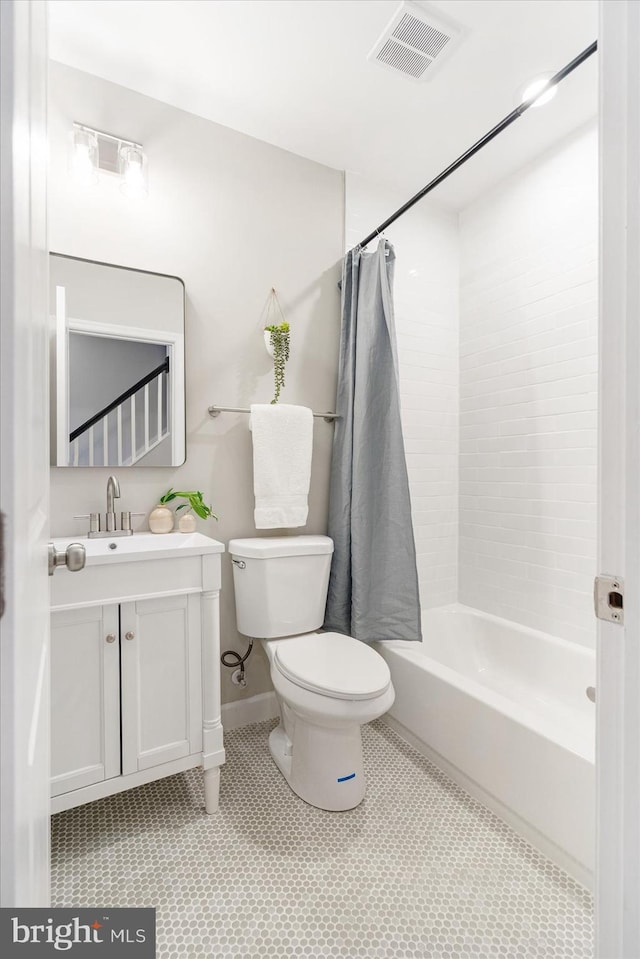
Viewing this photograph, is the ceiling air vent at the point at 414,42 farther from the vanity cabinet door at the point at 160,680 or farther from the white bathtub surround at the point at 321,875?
the white bathtub surround at the point at 321,875

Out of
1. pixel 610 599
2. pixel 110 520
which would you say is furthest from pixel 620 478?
pixel 110 520

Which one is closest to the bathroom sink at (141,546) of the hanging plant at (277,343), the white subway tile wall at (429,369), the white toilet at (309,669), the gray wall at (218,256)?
the gray wall at (218,256)

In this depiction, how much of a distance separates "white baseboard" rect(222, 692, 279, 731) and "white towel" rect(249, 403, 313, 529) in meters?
0.79

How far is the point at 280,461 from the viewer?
6.52 feet

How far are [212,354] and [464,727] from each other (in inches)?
67.9

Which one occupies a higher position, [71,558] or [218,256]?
[218,256]

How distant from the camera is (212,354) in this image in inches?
78.3

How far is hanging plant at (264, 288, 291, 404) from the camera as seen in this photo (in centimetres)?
Result: 203

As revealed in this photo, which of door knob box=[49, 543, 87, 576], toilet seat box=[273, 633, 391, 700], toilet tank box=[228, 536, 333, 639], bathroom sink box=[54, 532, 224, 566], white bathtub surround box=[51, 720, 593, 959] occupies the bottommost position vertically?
white bathtub surround box=[51, 720, 593, 959]

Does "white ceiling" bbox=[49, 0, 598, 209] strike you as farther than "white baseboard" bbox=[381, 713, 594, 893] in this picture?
Yes

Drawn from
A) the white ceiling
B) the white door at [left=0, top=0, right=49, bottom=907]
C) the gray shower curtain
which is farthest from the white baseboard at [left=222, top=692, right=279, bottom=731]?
the white ceiling

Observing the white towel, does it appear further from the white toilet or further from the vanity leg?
the vanity leg

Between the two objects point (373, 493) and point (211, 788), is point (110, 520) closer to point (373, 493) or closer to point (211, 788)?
point (211, 788)

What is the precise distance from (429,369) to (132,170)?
1593mm
